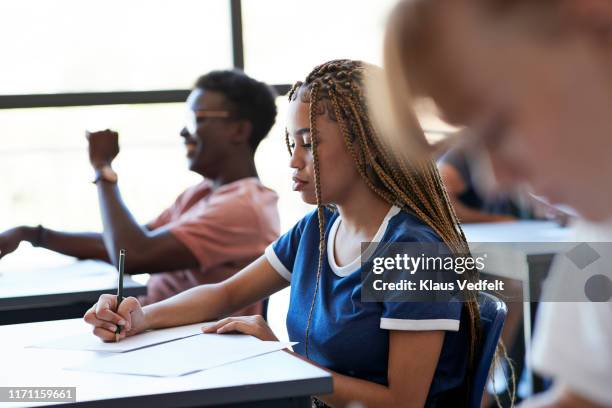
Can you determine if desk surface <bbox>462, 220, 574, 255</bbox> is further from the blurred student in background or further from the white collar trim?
the blurred student in background

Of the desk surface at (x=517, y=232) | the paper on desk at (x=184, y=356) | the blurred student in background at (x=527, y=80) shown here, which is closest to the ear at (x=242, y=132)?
the desk surface at (x=517, y=232)

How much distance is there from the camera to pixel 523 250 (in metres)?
2.92

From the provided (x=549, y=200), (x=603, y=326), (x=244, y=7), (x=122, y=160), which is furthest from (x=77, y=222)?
(x=549, y=200)

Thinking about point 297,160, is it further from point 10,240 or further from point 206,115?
point 10,240

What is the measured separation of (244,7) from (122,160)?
35.8 inches

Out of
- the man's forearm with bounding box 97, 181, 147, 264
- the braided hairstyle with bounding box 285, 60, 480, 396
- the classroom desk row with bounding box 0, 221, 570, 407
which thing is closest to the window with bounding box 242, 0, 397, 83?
the man's forearm with bounding box 97, 181, 147, 264

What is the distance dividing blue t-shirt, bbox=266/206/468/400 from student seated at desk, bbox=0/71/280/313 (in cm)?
69

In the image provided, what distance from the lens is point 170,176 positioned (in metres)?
3.84

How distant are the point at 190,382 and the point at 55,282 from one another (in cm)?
136

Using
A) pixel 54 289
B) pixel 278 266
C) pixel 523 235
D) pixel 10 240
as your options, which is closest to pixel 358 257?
pixel 278 266

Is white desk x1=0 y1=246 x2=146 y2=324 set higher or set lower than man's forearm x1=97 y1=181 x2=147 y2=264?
lower

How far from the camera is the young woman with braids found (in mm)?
1484

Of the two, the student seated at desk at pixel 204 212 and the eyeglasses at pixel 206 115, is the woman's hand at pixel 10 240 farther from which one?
the eyeglasses at pixel 206 115

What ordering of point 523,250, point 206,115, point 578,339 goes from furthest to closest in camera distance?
point 523,250
point 206,115
point 578,339
